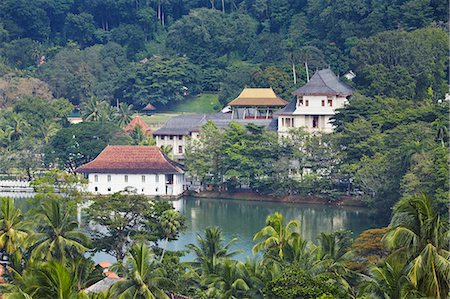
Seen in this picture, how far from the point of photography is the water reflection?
40.6 m

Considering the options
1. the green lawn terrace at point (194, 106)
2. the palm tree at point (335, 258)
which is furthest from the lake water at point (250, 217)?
the green lawn terrace at point (194, 106)

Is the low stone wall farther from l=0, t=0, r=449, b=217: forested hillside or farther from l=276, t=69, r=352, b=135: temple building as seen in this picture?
l=276, t=69, r=352, b=135: temple building

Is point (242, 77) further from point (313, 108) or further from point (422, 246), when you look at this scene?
point (422, 246)

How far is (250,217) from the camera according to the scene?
45.2 metres

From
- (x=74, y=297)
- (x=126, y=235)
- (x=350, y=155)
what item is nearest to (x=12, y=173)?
(x=350, y=155)

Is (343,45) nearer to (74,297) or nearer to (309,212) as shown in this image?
(309,212)

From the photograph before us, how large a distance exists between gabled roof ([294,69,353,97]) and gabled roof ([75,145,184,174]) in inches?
293

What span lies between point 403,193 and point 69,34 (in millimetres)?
46317

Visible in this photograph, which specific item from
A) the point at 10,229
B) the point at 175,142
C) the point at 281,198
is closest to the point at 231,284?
the point at 10,229

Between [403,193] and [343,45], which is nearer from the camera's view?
[403,193]

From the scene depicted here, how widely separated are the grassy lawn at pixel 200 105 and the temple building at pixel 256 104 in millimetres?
7234

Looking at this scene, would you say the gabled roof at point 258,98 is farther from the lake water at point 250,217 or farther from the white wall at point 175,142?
the lake water at point 250,217

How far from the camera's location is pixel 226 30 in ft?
252

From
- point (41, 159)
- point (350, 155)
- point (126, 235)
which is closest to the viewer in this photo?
point (126, 235)
